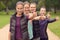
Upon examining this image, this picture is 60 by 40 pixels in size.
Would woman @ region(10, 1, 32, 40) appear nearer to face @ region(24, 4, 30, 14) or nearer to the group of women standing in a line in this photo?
the group of women standing in a line

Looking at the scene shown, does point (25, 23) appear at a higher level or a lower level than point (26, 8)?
lower

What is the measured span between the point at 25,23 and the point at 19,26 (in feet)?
0.45

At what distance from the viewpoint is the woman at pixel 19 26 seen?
474cm

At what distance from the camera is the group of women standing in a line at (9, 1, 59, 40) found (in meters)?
4.76

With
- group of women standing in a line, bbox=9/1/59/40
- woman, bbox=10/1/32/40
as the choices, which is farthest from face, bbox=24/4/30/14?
woman, bbox=10/1/32/40

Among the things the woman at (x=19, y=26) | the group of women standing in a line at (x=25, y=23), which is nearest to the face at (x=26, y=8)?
the group of women standing in a line at (x=25, y=23)

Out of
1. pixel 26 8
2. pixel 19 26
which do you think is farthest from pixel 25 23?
pixel 26 8

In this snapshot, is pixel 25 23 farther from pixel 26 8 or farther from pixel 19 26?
pixel 26 8

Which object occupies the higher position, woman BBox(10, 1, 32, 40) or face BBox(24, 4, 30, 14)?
face BBox(24, 4, 30, 14)

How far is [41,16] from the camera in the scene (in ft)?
16.8

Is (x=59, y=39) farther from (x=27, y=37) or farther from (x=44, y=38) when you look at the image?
(x=27, y=37)

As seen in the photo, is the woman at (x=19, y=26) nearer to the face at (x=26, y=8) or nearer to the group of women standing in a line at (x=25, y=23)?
the group of women standing in a line at (x=25, y=23)

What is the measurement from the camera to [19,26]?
4754 mm

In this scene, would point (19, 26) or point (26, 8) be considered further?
point (26, 8)
